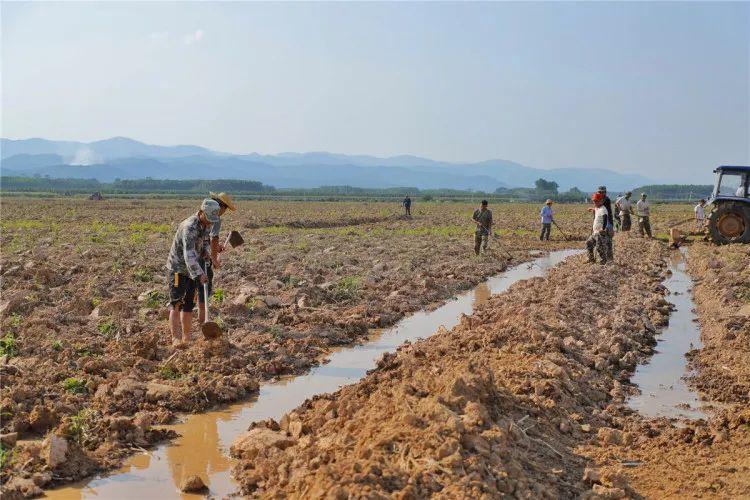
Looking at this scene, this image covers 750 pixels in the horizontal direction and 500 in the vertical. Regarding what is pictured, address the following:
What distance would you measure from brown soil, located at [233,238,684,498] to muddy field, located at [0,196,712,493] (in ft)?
3.79

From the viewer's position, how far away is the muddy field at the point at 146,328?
18.2ft

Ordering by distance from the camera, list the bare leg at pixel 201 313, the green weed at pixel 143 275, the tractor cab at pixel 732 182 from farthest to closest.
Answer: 1. the tractor cab at pixel 732 182
2. the green weed at pixel 143 275
3. the bare leg at pixel 201 313

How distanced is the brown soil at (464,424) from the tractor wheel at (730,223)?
38.8ft

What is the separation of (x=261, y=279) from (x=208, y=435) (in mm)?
7244

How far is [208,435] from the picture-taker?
5.79 m

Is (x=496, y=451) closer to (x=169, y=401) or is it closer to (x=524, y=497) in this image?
(x=524, y=497)

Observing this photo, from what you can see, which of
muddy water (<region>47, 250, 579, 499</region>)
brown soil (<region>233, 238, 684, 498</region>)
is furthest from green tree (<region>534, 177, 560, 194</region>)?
brown soil (<region>233, 238, 684, 498</region>)

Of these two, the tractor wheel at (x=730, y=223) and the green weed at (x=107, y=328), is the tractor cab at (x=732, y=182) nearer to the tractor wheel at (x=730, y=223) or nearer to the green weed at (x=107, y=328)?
the tractor wheel at (x=730, y=223)

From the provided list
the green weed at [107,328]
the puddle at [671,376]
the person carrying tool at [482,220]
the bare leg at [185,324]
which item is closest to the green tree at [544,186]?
the person carrying tool at [482,220]

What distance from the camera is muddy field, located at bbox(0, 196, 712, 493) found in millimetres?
5539

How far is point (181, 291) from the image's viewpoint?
7.70 metres

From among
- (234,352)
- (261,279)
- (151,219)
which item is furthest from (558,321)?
(151,219)

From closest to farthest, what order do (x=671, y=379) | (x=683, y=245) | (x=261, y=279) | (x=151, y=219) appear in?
(x=671, y=379), (x=261, y=279), (x=683, y=245), (x=151, y=219)

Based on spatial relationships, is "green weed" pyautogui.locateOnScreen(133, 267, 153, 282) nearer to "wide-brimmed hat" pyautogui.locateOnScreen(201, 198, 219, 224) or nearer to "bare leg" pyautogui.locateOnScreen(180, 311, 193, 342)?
"bare leg" pyautogui.locateOnScreen(180, 311, 193, 342)
